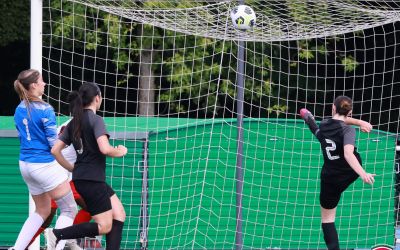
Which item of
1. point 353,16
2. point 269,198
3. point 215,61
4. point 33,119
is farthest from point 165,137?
point 215,61

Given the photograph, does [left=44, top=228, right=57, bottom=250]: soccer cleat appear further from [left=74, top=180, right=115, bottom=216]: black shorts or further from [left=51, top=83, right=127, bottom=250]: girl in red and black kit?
[left=74, top=180, right=115, bottom=216]: black shorts

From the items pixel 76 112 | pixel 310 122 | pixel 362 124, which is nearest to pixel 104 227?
pixel 76 112

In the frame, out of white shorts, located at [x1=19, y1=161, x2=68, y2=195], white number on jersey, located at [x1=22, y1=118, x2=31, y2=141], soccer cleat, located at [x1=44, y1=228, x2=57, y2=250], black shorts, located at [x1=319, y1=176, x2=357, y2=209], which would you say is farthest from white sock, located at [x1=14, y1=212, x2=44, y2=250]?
black shorts, located at [x1=319, y1=176, x2=357, y2=209]

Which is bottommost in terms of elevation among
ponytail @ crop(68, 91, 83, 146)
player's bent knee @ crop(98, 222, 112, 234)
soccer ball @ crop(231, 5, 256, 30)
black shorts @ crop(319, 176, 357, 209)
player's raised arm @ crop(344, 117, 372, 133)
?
player's bent knee @ crop(98, 222, 112, 234)

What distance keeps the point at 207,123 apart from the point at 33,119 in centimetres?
398

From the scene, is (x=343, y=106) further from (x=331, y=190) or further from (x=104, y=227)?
(x=104, y=227)

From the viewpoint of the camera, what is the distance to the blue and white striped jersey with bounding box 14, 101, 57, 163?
29.4ft

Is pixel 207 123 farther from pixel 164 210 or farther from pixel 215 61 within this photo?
pixel 215 61

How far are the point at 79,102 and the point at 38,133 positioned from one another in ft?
2.33

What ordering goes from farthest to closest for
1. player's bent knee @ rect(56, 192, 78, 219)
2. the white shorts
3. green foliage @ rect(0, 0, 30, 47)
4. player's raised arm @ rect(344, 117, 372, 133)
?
green foliage @ rect(0, 0, 30, 47) < player's raised arm @ rect(344, 117, 372, 133) < player's bent knee @ rect(56, 192, 78, 219) < the white shorts

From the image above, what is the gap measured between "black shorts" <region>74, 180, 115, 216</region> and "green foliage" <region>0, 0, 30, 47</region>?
11920 mm

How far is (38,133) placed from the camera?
9.00 meters

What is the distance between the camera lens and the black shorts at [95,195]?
845cm

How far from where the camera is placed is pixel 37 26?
32.9 feet
